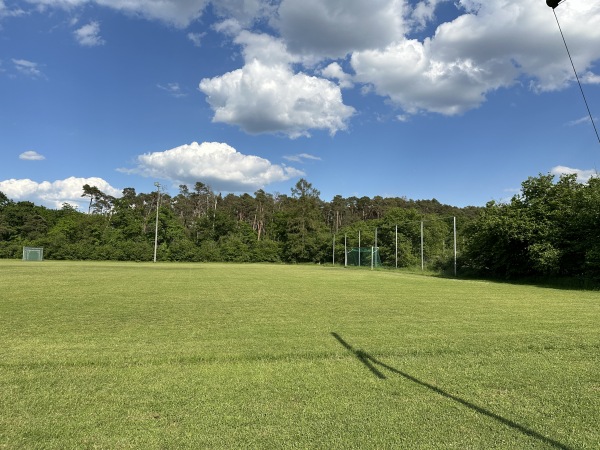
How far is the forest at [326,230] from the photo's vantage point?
21.3 metres

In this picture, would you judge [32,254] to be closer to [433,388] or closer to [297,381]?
[297,381]

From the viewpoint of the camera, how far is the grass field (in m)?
3.46

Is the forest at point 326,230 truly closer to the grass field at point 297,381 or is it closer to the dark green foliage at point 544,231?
the dark green foliage at point 544,231

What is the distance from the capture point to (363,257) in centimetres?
4972

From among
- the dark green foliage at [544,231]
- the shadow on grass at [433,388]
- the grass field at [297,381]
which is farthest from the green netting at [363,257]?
the shadow on grass at [433,388]

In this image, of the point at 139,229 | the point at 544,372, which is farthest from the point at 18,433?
the point at 139,229

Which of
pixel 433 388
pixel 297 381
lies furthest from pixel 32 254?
pixel 433 388

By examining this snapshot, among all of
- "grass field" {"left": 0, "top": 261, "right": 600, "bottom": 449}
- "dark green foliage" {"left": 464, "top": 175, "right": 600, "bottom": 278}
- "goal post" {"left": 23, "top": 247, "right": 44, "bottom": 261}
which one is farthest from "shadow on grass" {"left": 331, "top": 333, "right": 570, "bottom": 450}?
"goal post" {"left": 23, "top": 247, "right": 44, "bottom": 261}

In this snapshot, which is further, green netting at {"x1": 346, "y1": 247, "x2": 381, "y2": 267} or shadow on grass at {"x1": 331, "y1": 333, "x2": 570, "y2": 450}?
green netting at {"x1": 346, "y1": 247, "x2": 381, "y2": 267}

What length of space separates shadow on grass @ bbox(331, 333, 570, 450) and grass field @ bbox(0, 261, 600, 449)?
0.05ft

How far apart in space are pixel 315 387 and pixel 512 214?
21914 mm

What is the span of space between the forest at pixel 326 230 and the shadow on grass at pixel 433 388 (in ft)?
56.4

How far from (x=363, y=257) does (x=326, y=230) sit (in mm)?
23954

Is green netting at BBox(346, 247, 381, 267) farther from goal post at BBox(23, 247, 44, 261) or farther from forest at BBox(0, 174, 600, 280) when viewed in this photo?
goal post at BBox(23, 247, 44, 261)
